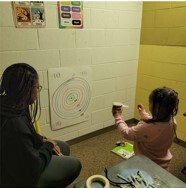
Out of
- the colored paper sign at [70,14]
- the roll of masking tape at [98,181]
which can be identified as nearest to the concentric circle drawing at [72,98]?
the colored paper sign at [70,14]

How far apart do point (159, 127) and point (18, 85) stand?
792mm

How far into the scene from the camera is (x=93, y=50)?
5.99 ft

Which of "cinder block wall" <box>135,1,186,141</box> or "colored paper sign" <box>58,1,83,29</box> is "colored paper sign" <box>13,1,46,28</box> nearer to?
"colored paper sign" <box>58,1,83,29</box>

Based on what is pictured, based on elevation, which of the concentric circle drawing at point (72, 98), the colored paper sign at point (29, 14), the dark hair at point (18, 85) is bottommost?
the concentric circle drawing at point (72, 98)

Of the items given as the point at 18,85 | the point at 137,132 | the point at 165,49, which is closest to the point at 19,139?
the point at 18,85

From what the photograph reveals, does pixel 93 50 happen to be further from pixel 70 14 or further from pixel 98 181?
pixel 98 181

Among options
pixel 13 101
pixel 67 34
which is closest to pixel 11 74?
pixel 13 101

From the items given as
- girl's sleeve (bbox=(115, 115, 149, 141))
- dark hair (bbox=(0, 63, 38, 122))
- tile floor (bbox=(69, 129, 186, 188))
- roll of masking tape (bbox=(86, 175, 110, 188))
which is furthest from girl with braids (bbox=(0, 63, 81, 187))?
tile floor (bbox=(69, 129, 186, 188))

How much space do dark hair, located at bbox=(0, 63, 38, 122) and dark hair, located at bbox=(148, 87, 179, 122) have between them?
2.25 ft

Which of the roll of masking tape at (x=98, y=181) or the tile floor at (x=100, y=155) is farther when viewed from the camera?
the tile floor at (x=100, y=155)

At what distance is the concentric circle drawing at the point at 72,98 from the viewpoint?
5.75 ft

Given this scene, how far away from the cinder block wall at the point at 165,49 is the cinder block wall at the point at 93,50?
0.34ft

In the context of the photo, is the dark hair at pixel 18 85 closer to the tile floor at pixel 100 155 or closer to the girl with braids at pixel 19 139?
the girl with braids at pixel 19 139

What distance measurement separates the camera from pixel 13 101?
0.97 m
